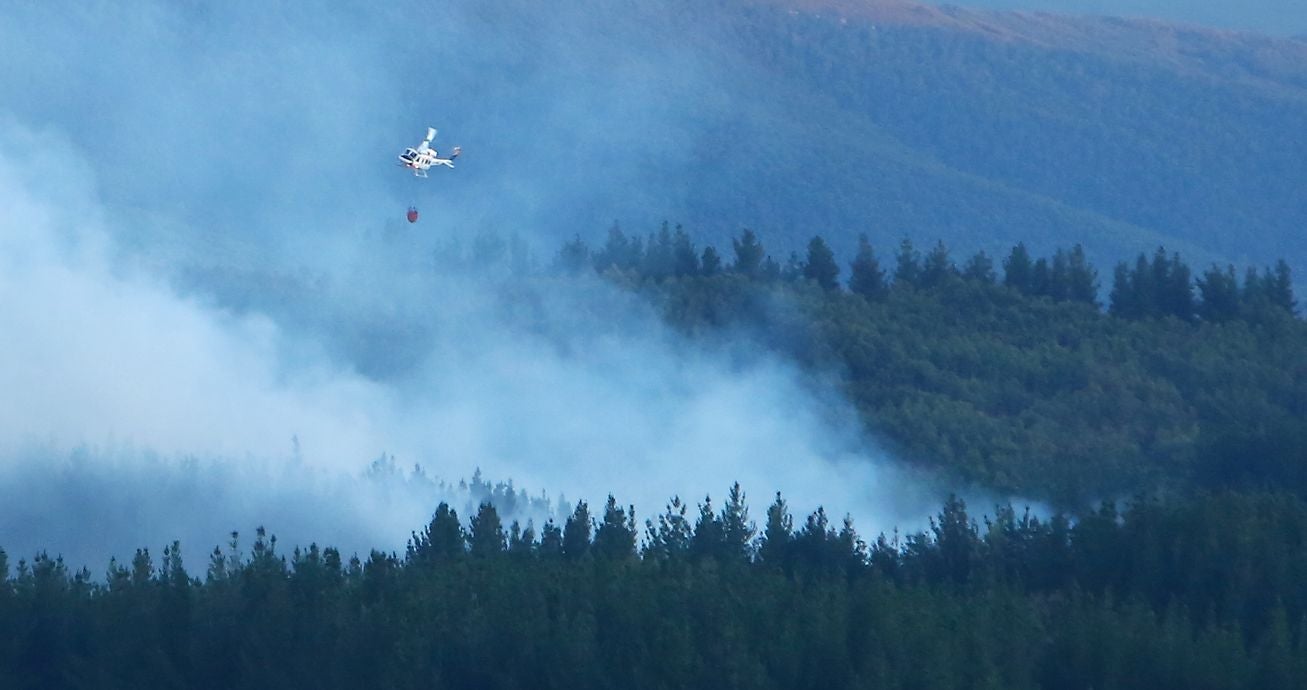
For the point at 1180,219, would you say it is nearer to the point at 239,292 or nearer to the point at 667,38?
the point at 667,38

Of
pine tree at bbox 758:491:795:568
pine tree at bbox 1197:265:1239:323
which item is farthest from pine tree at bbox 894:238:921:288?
pine tree at bbox 758:491:795:568

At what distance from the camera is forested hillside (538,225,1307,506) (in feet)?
127

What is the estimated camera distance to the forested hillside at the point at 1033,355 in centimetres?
3866

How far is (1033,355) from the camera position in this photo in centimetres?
4800

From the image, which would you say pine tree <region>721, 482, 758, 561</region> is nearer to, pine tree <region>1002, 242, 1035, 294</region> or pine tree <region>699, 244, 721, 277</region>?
pine tree <region>699, 244, 721, 277</region>

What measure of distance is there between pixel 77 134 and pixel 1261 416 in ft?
207

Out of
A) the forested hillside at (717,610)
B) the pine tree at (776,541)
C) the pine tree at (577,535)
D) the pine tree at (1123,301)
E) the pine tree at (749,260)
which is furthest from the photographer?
the pine tree at (749,260)

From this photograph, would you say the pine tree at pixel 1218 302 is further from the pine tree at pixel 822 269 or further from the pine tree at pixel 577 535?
the pine tree at pixel 577 535

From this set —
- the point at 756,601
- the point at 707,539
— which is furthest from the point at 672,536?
the point at 756,601

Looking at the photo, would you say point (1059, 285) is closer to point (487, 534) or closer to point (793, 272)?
point (793, 272)

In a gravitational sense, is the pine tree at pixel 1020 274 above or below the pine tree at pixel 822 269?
below

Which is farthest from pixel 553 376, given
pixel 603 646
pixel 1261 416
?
pixel 603 646

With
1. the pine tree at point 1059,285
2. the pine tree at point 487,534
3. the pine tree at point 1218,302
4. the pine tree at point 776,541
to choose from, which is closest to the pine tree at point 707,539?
the pine tree at point 776,541

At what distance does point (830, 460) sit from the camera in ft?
142
